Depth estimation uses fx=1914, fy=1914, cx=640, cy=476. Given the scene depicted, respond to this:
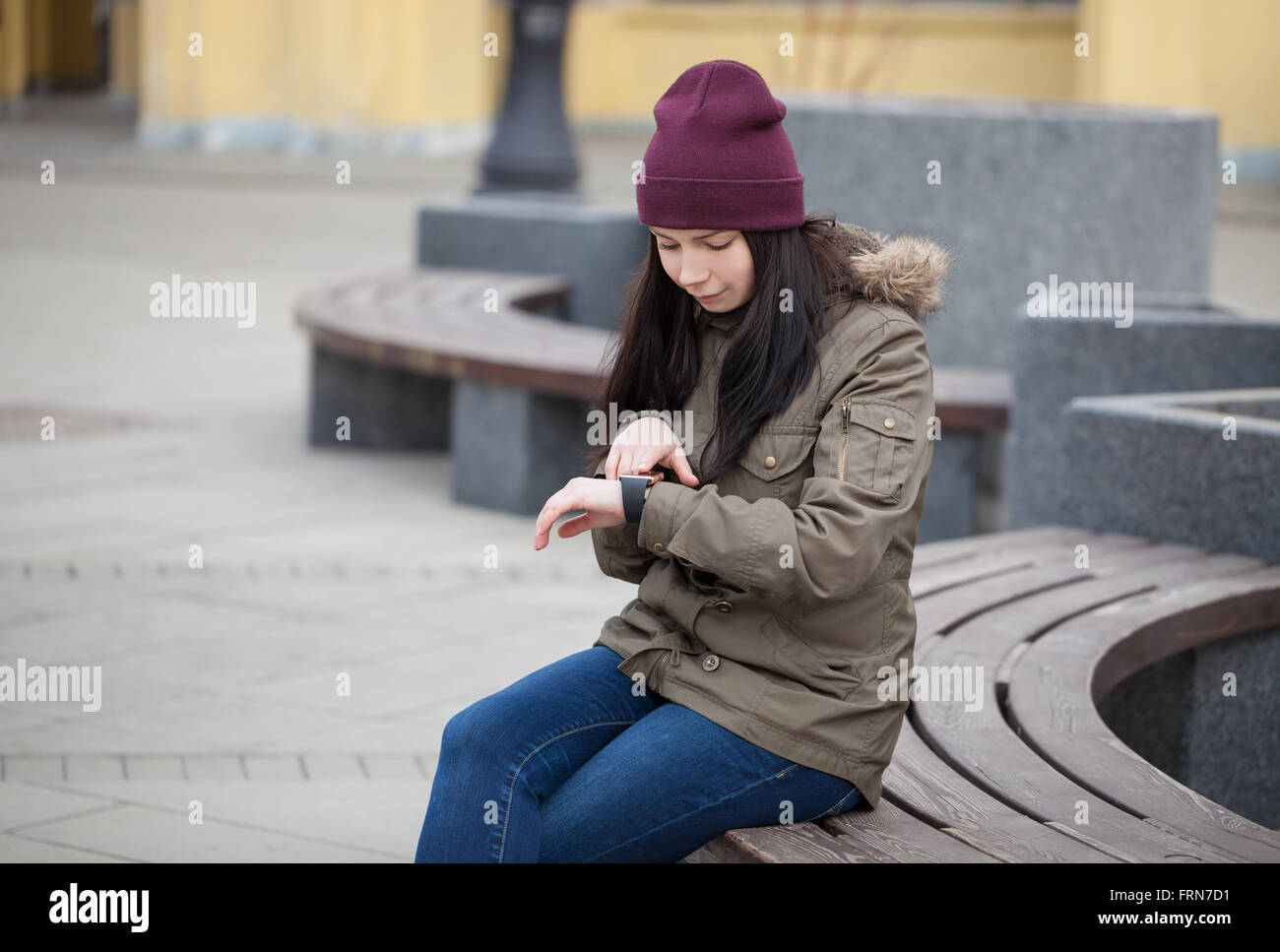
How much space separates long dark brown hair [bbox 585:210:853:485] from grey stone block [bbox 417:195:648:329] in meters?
6.30

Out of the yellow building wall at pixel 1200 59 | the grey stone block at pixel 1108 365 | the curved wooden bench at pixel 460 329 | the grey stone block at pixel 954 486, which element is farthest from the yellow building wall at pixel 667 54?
the grey stone block at pixel 1108 365

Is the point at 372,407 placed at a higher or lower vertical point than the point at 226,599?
higher

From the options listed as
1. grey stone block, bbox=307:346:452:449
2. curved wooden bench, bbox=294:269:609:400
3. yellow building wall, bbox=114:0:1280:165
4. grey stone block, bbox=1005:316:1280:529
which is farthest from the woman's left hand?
yellow building wall, bbox=114:0:1280:165

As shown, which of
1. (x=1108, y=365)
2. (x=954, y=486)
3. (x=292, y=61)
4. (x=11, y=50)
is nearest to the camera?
(x=1108, y=365)

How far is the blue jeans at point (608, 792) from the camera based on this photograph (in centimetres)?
271

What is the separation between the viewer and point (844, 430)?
2684mm

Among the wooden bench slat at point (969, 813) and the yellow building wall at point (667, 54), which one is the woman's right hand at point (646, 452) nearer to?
the wooden bench slat at point (969, 813)

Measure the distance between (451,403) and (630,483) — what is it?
18.8 ft

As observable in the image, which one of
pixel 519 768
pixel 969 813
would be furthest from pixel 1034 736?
pixel 519 768

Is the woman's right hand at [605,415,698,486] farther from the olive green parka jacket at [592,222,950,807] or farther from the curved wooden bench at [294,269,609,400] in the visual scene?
the curved wooden bench at [294,269,609,400]

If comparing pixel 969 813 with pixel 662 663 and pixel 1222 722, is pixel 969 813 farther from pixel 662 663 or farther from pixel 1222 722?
pixel 1222 722

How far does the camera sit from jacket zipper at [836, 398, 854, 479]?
2650 mm

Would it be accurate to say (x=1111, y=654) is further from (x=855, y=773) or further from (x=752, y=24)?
(x=752, y=24)

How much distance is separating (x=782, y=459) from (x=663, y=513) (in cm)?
25
